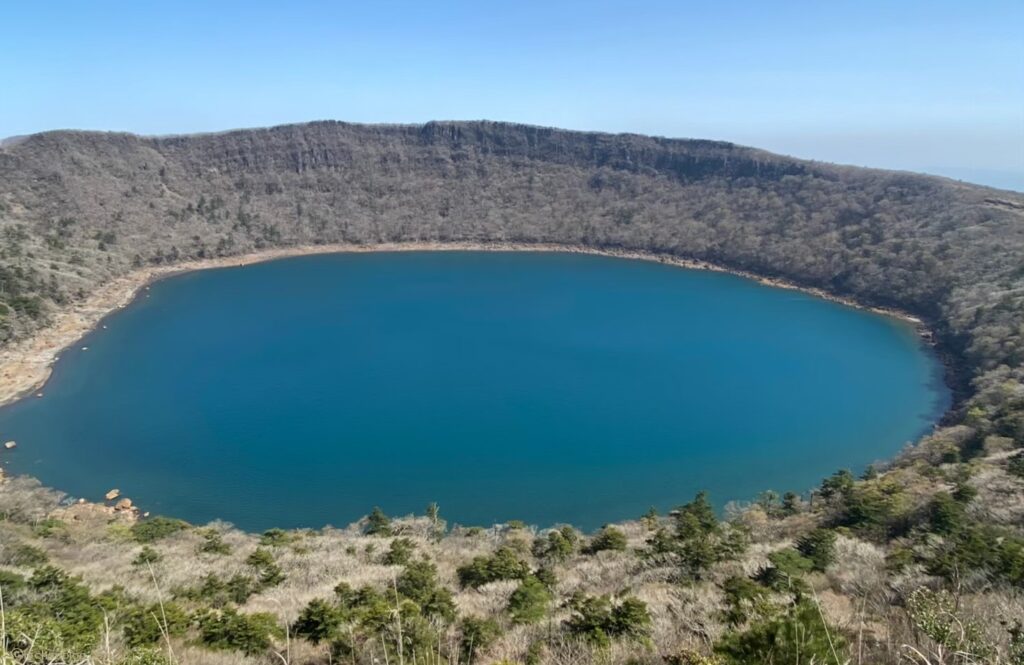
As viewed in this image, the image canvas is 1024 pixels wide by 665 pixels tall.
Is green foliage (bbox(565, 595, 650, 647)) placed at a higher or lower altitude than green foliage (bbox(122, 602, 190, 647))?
higher

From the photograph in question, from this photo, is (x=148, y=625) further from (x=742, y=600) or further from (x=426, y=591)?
(x=742, y=600)

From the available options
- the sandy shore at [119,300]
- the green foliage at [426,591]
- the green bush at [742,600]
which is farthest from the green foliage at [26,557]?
the sandy shore at [119,300]

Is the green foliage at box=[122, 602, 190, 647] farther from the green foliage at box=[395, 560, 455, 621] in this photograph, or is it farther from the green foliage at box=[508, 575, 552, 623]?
the green foliage at box=[508, 575, 552, 623]

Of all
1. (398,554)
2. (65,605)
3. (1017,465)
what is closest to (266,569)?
(398,554)

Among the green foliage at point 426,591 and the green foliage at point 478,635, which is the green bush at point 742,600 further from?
the green foliage at point 426,591

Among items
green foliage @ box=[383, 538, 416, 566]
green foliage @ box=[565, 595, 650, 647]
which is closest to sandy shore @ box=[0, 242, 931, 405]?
green foliage @ box=[383, 538, 416, 566]

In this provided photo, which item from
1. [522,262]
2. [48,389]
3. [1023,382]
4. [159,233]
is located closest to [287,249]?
[159,233]

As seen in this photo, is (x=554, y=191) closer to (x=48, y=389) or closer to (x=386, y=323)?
(x=386, y=323)
